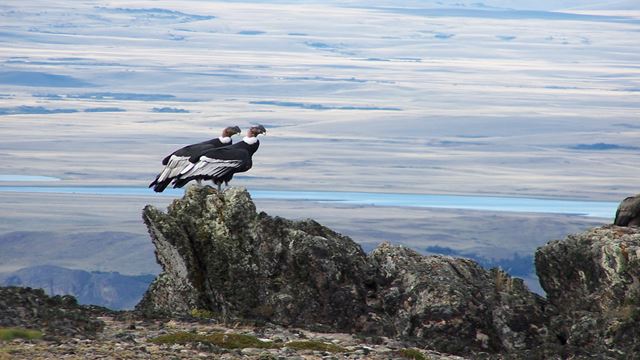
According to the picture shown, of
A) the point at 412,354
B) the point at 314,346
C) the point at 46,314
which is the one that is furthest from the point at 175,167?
the point at 412,354

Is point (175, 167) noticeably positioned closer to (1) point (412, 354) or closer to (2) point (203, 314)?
(2) point (203, 314)

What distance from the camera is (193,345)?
27.2 m

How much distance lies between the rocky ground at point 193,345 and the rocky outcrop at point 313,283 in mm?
3303

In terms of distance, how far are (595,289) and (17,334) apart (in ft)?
42.7

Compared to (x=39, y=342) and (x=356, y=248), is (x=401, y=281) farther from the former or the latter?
(x=39, y=342)

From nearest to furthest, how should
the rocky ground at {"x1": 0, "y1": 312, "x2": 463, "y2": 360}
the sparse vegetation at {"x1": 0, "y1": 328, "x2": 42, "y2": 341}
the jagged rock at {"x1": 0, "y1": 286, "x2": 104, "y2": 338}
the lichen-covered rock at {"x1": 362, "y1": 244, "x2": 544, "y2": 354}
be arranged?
the rocky ground at {"x1": 0, "y1": 312, "x2": 463, "y2": 360} → the sparse vegetation at {"x1": 0, "y1": 328, "x2": 42, "y2": 341} → the jagged rock at {"x1": 0, "y1": 286, "x2": 104, "y2": 338} → the lichen-covered rock at {"x1": 362, "y1": 244, "x2": 544, "y2": 354}

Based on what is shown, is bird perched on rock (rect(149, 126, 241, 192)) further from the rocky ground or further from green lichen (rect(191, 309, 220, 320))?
the rocky ground

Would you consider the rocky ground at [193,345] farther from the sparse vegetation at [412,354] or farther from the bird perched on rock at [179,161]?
the bird perched on rock at [179,161]

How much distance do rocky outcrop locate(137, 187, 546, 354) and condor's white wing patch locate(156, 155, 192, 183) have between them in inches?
22.9

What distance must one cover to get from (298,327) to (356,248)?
4471 mm

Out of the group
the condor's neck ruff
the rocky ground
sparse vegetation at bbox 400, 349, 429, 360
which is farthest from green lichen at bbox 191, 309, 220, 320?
sparse vegetation at bbox 400, 349, 429, 360

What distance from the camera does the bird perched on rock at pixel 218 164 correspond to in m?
34.6

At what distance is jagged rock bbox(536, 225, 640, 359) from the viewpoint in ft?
103

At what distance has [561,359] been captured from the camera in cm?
3000
